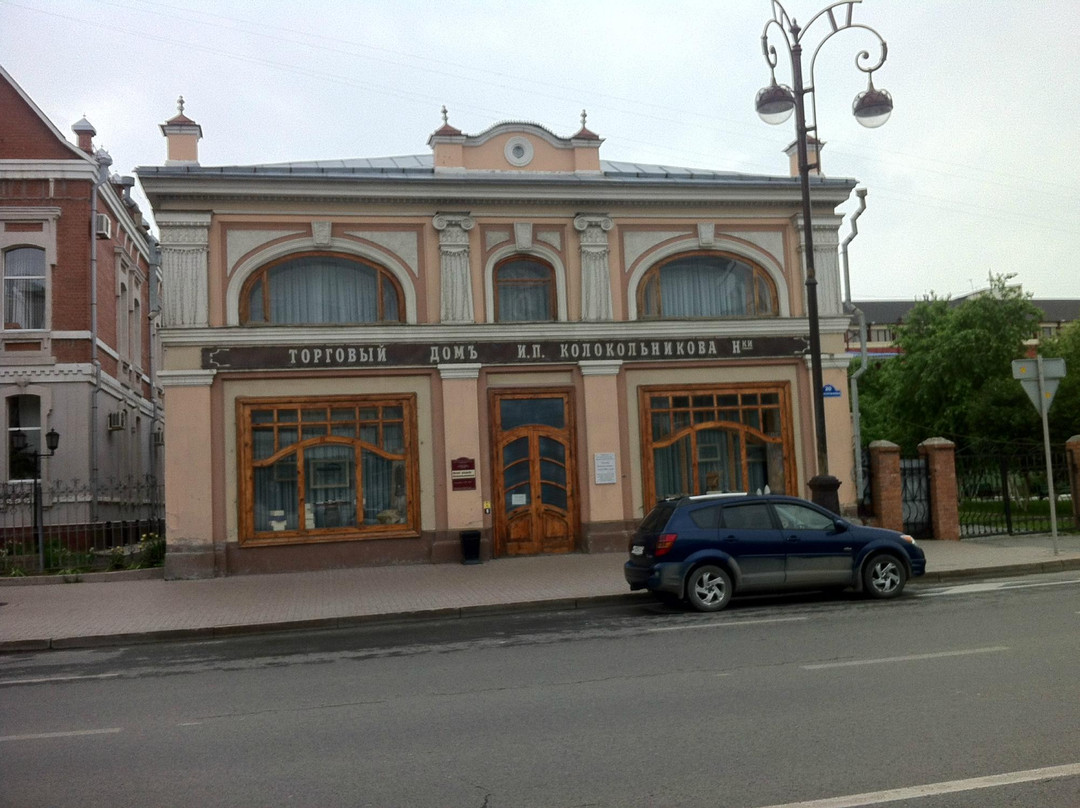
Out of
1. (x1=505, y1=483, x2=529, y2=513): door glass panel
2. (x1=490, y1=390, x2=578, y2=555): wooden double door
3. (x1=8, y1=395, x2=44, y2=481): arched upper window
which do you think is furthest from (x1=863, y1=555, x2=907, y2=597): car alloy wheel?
(x1=8, y1=395, x2=44, y2=481): arched upper window

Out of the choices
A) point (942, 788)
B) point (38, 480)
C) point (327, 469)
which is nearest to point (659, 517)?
point (327, 469)

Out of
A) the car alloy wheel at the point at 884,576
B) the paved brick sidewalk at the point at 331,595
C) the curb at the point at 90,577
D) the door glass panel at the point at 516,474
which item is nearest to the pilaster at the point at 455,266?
the door glass panel at the point at 516,474

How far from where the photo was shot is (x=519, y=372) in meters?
20.3

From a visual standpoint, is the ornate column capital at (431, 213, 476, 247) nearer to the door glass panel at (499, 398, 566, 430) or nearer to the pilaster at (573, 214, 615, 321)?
the pilaster at (573, 214, 615, 321)

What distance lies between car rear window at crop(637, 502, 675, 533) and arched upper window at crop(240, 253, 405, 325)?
8.09 m

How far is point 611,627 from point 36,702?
6131mm

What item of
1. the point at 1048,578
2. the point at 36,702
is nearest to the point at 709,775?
the point at 36,702

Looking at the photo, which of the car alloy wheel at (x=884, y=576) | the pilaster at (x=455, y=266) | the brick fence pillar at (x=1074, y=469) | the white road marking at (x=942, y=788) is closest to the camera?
the white road marking at (x=942, y=788)

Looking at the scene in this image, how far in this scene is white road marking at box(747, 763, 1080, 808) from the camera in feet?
16.6

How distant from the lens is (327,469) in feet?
64.2

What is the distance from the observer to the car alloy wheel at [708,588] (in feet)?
42.7

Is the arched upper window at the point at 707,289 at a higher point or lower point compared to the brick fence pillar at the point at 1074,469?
higher

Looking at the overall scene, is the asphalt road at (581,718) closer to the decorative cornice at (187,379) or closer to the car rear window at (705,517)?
the car rear window at (705,517)

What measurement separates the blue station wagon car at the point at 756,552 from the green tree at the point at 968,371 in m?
23.0
